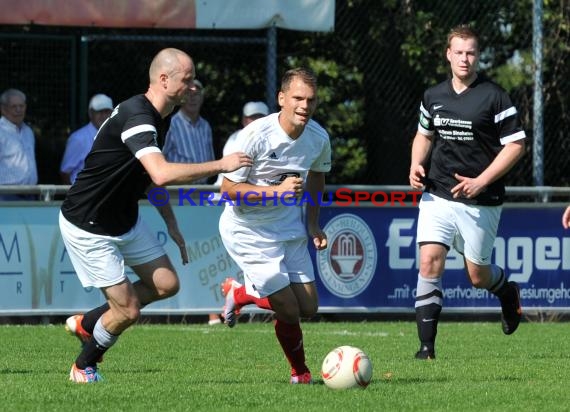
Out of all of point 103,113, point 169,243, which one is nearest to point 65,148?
point 103,113

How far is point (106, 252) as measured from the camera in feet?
26.0

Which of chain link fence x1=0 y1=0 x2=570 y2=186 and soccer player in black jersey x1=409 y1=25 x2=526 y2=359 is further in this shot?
chain link fence x1=0 y1=0 x2=570 y2=186

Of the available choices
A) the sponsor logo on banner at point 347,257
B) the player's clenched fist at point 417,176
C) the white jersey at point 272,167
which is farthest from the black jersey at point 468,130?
the sponsor logo on banner at point 347,257

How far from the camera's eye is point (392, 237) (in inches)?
529

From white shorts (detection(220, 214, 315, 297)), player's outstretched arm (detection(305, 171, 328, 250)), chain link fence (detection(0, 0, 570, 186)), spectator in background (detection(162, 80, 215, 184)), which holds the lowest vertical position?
white shorts (detection(220, 214, 315, 297))

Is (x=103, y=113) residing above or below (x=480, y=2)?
below

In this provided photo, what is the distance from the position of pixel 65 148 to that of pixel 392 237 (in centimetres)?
370

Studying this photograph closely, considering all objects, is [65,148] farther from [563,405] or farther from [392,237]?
[563,405]

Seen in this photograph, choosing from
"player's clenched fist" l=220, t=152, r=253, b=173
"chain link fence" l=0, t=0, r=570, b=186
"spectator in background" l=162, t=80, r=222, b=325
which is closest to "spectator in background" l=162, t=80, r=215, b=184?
"spectator in background" l=162, t=80, r=222, b=325

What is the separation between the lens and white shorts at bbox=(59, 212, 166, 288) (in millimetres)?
7906

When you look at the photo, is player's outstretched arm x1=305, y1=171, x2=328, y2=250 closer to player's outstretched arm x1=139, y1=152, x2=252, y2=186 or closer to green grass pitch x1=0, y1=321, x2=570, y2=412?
green grass pitch x1=0, y1=321, x2=570, y2=412

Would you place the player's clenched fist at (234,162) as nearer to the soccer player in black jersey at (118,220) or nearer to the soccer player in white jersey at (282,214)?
the soccer player in black jersey at (118,220)

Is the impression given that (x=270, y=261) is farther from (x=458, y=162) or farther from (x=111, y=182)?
(x=458, y=162)

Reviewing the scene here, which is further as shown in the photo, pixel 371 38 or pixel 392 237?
pixel 371 38
